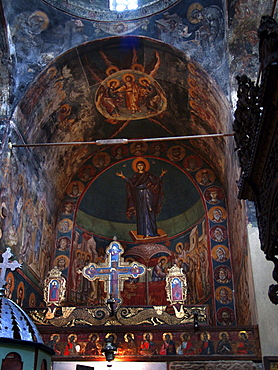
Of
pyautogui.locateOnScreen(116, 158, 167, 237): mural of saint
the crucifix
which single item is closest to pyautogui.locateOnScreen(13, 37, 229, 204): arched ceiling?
Answer: pyautogui.locateOnScreen(116, 158, 167, 237): mural of saint

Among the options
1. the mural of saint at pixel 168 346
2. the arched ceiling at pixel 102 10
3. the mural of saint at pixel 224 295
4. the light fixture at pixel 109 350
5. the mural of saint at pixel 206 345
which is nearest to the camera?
the light fixture at pixel 109 350

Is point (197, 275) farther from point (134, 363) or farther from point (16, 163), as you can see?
point (16, 163)

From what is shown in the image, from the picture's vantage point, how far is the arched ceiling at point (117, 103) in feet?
38.2

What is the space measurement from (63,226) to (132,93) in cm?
473

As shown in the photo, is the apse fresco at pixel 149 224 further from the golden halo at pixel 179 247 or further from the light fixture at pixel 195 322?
the light fixture at pixel 195 322

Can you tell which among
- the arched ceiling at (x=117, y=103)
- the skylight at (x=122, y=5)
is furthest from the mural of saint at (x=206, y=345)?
the skylight at (x=122, y=5)

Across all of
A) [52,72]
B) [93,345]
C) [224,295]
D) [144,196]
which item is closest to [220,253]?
[224,295]

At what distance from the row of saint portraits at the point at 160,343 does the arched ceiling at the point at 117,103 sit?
204 inches

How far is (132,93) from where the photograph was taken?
43.6 feet

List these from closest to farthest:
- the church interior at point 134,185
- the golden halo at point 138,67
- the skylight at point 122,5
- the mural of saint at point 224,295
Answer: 1. the church interior at point 134,185
2. the mural of saint at point 224,295
3. the golden halo at point 138,67
4. the skylight at point 122,5

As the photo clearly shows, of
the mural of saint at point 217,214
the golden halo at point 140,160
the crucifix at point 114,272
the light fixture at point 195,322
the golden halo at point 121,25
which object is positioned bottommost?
the light fixture at point 195,322

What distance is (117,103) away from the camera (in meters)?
13.6

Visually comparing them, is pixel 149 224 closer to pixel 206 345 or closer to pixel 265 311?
pixel 206 345

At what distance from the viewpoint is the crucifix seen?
9.61m
